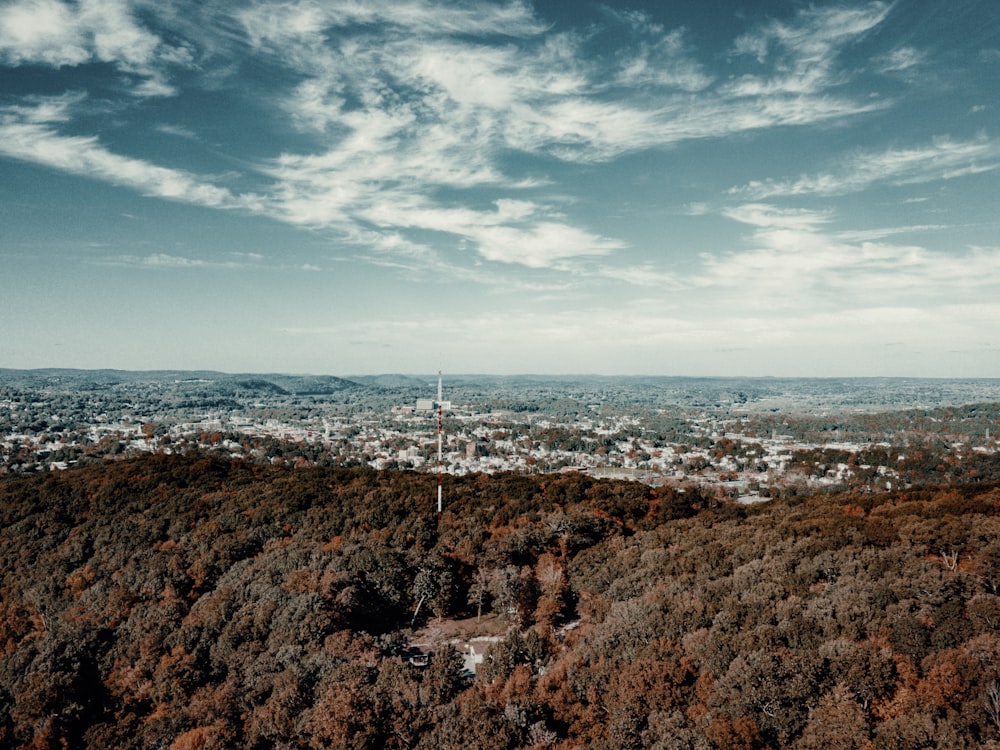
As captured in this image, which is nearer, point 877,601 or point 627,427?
point 877,601

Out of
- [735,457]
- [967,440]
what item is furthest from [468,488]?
[967,440]

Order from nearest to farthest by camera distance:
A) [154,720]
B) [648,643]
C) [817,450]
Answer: [648,643], [154,720], [817,450]

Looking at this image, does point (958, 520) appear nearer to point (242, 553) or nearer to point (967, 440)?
point (242, 553)

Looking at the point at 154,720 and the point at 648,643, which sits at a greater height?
the point at 648,643

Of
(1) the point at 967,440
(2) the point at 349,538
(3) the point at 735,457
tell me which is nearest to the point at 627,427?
(3) the point at 735,457

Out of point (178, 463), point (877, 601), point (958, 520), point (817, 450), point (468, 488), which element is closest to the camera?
point (877, 601)

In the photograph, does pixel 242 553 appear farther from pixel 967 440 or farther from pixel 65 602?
pixel 967 440
